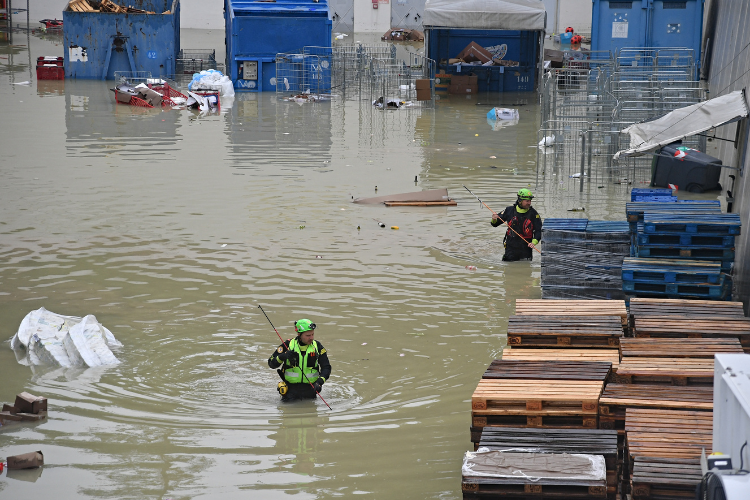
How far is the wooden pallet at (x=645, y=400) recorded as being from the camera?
7047mm

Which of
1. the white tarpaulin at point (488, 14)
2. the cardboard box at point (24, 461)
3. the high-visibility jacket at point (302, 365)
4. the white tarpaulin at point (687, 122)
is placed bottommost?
the cardboard box at point (24, 461)

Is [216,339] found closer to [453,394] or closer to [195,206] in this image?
[453,394]

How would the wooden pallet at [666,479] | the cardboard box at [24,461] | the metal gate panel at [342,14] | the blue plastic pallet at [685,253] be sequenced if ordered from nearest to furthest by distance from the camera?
the wooden pallet at [666,479] → the cardboard box at [24,461] → the blue plastic pallet at [685,253] → the metal gate panel at [342,14]

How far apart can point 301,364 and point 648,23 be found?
22867 millimetres

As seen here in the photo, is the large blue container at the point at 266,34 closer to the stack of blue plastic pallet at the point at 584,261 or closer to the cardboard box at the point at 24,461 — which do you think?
the stack of blue plastic pallet at the point at 584,261

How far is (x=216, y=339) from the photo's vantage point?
35.0 ft

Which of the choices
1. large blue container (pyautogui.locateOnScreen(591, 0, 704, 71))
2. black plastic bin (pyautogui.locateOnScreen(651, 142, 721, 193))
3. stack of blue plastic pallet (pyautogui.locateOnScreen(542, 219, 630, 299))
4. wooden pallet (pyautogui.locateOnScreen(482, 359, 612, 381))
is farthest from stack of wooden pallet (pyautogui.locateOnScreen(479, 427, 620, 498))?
large blue container (pyautogui.locateOnScreen(591, 0, 704, 71))

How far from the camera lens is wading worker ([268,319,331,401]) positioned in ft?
28.9

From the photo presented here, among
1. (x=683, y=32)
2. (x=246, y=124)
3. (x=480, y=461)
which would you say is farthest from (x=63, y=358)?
(x=683, y=32)

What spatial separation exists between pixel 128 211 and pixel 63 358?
23.0 feet

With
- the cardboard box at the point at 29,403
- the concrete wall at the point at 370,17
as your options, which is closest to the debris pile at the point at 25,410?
the cardboard box at the point at 29,403

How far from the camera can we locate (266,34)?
32.5 metres

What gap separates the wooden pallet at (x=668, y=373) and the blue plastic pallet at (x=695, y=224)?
305 centimetres

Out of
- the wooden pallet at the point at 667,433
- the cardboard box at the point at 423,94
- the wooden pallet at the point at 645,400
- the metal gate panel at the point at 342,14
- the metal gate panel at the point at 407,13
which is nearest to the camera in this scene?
the wooden pallet at the point at 667,433
